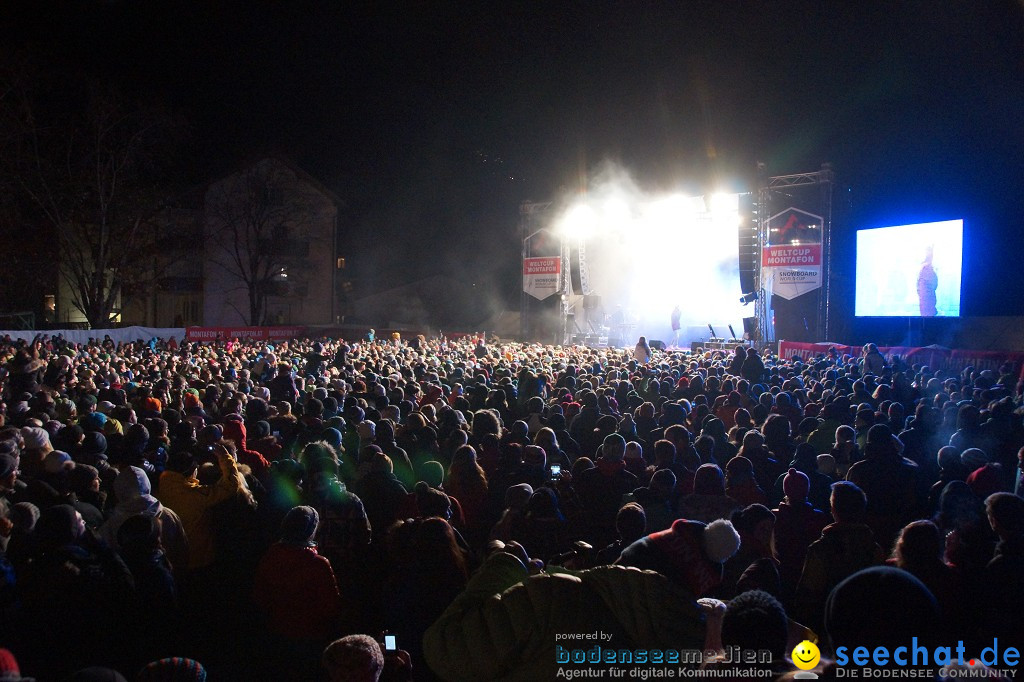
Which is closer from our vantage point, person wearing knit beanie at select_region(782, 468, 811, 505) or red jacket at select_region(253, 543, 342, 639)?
red jacket at select_region(253, 543, 342, 639)

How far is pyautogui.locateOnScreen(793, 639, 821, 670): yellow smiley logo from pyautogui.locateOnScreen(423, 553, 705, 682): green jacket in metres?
0.30

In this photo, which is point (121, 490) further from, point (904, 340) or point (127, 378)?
point (904, 340)

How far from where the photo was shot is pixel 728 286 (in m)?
29.3

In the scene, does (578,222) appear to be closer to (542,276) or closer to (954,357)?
(542,276)

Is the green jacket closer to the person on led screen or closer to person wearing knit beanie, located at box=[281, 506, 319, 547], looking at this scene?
person wearing knit beanie, located at box=[281, 506, 319, 547]

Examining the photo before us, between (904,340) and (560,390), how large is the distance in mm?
18340

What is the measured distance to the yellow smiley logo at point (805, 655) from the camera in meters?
2.10

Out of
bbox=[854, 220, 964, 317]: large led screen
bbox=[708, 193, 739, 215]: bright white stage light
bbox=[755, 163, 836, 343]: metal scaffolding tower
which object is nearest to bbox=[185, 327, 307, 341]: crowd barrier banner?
bbox=[708, 193, 739, 215]: bright white stage light

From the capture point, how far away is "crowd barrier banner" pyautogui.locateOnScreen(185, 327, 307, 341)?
90.4 ft

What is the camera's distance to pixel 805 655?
2.18 m

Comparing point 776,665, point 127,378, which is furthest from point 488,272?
point 776,665

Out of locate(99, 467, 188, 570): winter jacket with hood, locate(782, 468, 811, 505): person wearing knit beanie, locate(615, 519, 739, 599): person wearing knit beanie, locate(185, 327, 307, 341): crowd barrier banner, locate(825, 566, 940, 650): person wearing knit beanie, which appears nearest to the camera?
locate(825, 566, 940, 650): person wearing knit beanie

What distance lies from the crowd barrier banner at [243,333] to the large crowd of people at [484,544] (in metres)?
20.7

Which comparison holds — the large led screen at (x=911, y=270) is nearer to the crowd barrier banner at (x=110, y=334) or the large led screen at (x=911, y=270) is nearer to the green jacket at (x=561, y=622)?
the green jacket at (x=561, y=622)
